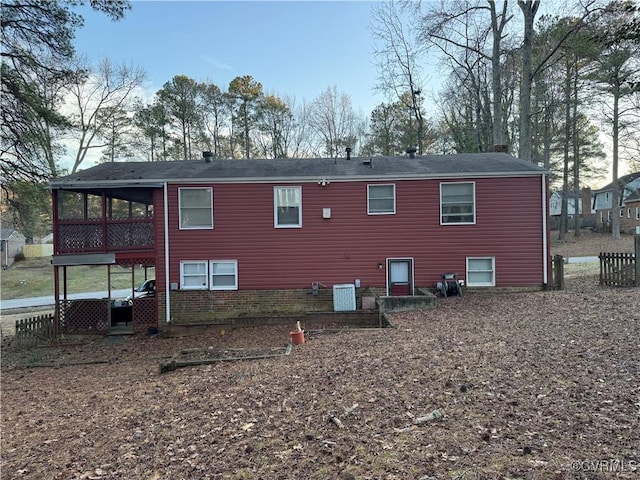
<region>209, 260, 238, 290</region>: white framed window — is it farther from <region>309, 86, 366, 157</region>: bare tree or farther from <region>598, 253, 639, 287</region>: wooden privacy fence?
<region>309, 86, 366, 157</region>: bare tree

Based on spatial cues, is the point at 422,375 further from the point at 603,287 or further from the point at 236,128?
the point at 236,128

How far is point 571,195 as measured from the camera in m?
49.9

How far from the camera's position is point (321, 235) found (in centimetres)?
1242

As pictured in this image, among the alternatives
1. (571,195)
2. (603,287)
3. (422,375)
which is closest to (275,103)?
(603,287)

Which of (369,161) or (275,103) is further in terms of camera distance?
(275,103)

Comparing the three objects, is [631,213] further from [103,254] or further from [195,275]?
[103,254]

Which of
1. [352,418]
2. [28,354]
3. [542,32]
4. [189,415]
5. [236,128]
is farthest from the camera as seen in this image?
[236,128]

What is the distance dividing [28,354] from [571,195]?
2332 inches

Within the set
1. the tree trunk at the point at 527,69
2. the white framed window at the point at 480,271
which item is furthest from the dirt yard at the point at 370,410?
the tree trunk at the point at 527,69

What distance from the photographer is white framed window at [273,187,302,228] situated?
12.4 meters

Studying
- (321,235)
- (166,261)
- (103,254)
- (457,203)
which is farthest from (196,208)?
(457,203)

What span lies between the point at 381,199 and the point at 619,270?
758 centimetres

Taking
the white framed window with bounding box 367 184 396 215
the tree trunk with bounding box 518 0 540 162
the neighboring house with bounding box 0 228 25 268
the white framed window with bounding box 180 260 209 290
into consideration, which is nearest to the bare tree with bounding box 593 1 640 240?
the tree trunk with bounding box 518 0 540 162

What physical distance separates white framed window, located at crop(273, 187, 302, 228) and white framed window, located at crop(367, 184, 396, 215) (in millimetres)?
2436
